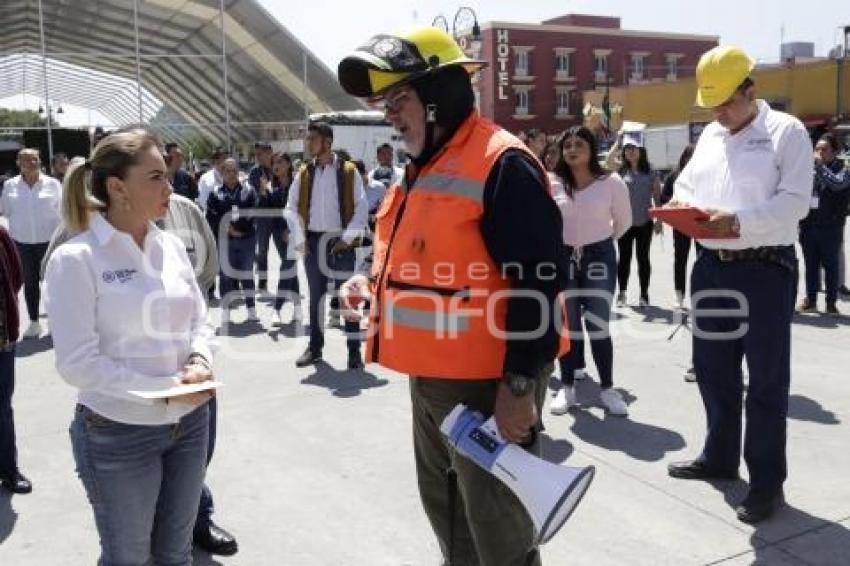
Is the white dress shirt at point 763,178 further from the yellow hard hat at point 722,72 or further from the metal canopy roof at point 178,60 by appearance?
the metal canopy roof at point 178,60

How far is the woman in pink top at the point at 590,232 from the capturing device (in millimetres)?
5324

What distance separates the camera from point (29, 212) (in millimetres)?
8461

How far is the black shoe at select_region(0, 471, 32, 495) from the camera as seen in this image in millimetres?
4285

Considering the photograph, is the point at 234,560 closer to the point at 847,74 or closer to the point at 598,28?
the point at 847,74

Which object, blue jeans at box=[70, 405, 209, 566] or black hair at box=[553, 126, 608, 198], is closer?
blue jeans at box=[70, 405, 209, 566]

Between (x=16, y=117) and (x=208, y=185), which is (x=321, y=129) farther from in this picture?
(x=16, y=117)

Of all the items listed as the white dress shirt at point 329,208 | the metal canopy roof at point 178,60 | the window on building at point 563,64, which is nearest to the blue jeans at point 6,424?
the white dress shirt at point 329,208

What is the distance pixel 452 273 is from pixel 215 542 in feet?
6.38

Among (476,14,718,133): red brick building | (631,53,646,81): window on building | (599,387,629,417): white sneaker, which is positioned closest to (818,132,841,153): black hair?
(599,387,629,417): white sneaker

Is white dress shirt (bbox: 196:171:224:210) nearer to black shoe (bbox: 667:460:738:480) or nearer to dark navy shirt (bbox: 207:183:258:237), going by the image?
dark navy shirt (bbox: 207:183:258:237)

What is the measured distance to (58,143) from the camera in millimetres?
22828

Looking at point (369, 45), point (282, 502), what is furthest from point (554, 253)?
point (282, 502)

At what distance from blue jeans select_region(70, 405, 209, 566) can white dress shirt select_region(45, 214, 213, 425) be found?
62 mm

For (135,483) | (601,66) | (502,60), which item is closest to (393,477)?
(135,483)
